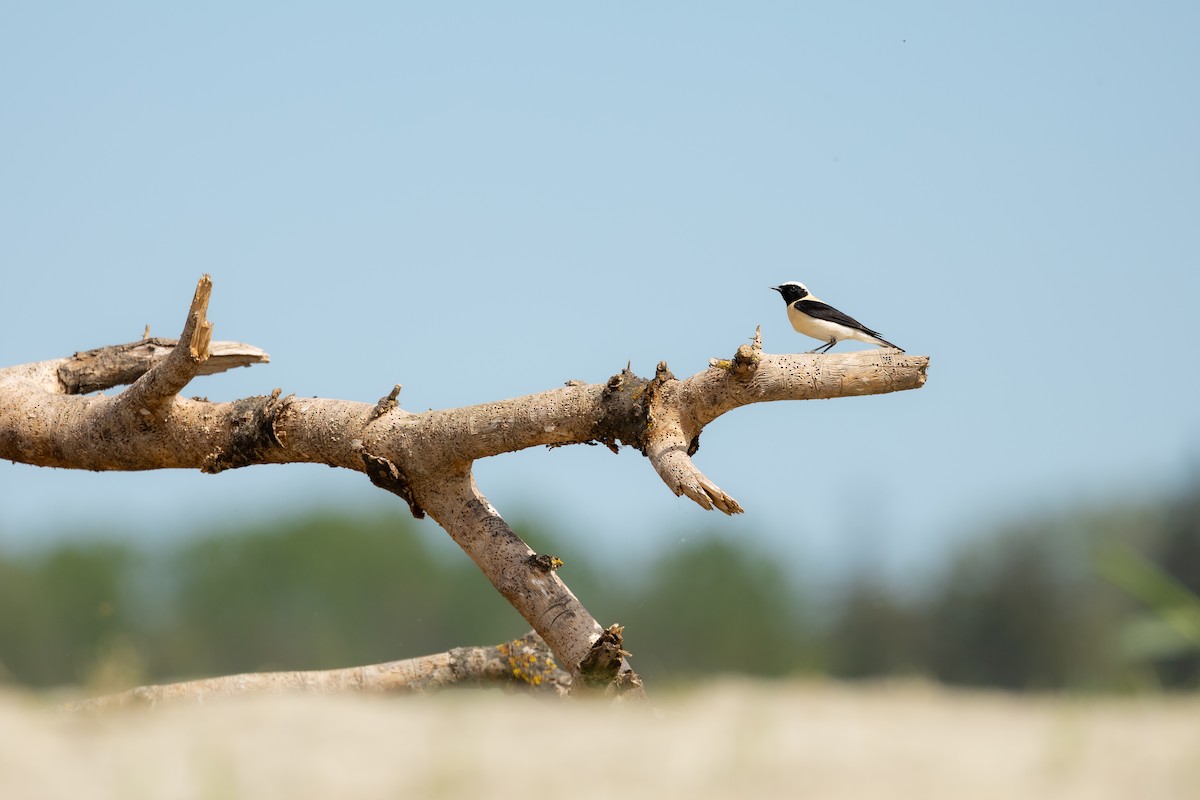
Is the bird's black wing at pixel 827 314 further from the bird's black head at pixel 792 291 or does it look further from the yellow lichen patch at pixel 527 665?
the yellow lichen patch at pixel 527 665

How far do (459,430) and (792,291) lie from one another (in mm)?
3411

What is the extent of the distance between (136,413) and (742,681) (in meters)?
5.05

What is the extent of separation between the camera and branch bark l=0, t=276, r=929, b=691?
22.7ft

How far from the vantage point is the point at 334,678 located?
8602mm

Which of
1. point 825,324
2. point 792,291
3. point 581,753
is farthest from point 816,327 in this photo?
point 581,753

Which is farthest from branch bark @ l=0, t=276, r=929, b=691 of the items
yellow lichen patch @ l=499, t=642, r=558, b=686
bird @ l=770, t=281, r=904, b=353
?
bird @ l=770, t=281, r=904, b=353

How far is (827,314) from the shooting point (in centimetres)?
845

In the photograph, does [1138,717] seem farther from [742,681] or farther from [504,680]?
[504,680]

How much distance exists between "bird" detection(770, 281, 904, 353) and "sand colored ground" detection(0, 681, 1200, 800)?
4030 millimetres

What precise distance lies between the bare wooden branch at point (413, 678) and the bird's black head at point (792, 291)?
343cm

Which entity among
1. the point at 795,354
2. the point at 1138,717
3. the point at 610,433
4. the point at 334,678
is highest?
the point at 795,354

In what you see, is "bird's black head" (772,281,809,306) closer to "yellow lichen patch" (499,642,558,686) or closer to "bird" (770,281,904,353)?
"bird" (770,281,904,353)

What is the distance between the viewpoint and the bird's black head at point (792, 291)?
31.3 ft

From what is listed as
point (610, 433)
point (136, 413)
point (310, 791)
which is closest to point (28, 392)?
point (136, 413)
